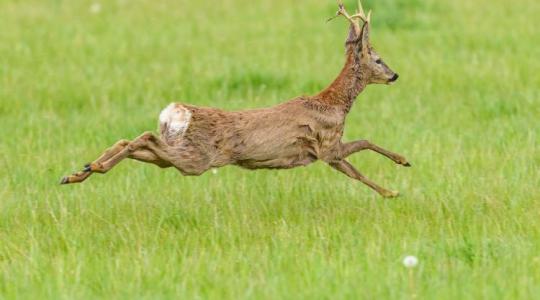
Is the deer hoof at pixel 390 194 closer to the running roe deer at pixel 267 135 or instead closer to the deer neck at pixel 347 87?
the running roe deer at pixel 267 135

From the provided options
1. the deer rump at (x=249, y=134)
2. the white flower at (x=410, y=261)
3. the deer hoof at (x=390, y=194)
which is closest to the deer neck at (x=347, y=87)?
the deer rump at (x=249, y=134)

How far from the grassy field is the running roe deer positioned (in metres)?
0.30

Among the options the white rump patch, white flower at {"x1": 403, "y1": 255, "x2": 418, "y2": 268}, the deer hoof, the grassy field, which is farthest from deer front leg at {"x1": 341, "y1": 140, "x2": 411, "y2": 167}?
white flower at {"x1": 403, "y1": 255, "x2": 418, "y2": 268}

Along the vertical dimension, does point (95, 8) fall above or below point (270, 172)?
above

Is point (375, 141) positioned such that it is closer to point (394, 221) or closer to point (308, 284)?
point (394, 221)

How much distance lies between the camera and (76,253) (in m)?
5.64

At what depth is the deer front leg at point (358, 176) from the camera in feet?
22.1

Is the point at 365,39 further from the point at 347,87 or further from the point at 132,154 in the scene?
the point at 132,154

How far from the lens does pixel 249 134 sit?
6336 mm

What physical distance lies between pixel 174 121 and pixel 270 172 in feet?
4.68

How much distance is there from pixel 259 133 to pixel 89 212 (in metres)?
1.08

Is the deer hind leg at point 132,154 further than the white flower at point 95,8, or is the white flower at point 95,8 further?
the white flower at point 95,8

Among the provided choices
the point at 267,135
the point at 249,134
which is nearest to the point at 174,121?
the point at 249,134

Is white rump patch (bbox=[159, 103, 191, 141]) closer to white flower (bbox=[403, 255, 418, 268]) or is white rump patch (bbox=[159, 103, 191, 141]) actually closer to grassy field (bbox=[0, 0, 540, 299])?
grassy field (bbox=[0, 0, 540, 299])
